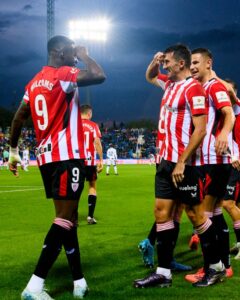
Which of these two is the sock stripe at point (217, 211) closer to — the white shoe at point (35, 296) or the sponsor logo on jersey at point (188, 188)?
the sponsor logo on jersey at point (188, 188)

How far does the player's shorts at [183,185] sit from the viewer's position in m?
4.48

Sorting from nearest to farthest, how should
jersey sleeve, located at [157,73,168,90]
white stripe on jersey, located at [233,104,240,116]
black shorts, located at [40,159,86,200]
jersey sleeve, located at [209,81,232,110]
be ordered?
black shorts, located at [40,159,86,200], jersey sleeve, located at [209,81,232,110], jersey sleeve, located at [157,73,168,90], white stripe on jersey, located at [233,104,240,116]

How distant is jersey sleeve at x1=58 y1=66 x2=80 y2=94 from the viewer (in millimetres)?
4234

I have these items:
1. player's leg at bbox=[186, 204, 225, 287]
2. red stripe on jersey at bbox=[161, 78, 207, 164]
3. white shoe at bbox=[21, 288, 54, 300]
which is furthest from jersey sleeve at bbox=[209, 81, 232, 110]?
white shoe at bbox=[21, 288, 54, 300]

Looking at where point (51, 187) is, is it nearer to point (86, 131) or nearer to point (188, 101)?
point (188, 101)

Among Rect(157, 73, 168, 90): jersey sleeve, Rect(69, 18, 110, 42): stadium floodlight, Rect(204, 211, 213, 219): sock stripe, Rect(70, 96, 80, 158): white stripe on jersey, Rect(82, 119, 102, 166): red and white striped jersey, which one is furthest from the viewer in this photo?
Rect(69, 18, 110, 42): stadium floodlight

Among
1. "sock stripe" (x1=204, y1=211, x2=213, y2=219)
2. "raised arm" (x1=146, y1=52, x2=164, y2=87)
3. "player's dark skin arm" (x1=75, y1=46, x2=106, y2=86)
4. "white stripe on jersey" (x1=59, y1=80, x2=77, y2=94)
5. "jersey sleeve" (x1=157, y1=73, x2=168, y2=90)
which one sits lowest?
"sock stripe" (x1=204, y1=211, x2=213, y2=219)

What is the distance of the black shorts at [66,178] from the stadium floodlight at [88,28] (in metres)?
32.3

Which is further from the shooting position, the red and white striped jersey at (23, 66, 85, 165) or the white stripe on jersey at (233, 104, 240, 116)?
the white stripe on jersey at (233, 104, 240, 116)

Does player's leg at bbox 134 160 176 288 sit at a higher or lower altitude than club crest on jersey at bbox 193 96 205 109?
lower

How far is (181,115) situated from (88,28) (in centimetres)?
3522

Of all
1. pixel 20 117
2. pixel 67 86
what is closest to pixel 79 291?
pixel 20 117

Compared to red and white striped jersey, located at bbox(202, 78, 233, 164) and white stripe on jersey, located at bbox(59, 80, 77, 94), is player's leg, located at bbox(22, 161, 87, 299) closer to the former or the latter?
white stripe on jersey, located at bbox(59, 80, 77, 94)

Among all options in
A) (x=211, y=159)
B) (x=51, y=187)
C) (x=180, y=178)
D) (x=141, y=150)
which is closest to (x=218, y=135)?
(x=211, y=159)
